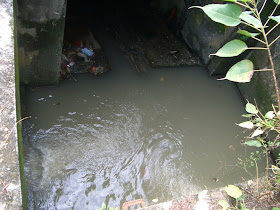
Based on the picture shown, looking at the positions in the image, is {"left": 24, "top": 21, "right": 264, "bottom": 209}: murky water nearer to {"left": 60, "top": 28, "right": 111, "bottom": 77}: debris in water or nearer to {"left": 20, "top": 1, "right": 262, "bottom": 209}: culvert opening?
{"left": 20, "top": 1, "right": 262, "bottom": 209}: culvert opening

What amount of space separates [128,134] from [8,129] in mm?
1931

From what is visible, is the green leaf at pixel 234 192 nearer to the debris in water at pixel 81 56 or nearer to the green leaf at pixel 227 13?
the green leaf at pixel 227 13

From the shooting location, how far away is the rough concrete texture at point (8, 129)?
5.22ft

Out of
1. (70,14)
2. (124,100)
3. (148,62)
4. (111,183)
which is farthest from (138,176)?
(70,14)

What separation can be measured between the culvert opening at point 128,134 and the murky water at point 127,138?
11mm

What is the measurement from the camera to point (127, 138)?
3.48 metres

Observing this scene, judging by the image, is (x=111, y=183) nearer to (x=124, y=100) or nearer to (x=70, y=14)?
(x=124, y=100)

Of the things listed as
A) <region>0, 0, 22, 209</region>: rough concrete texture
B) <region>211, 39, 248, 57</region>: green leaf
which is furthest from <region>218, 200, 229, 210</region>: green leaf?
<region>0, 0, 22, 209</region>: rough concrete texture

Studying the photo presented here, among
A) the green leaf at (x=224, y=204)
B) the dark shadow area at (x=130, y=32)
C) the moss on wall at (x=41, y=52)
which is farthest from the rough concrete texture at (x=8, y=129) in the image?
the dark shadow area at (x=130, y=32)

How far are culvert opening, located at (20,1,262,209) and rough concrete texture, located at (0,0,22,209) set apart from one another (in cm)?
Result: 139

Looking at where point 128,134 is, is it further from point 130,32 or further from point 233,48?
point 233,48

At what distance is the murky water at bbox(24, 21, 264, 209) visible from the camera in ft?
10.0

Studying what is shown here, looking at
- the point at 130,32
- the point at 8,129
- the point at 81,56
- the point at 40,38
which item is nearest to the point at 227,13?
the point at 8,129

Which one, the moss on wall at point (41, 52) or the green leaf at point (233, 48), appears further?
the moss on wall at point (41, 52)
